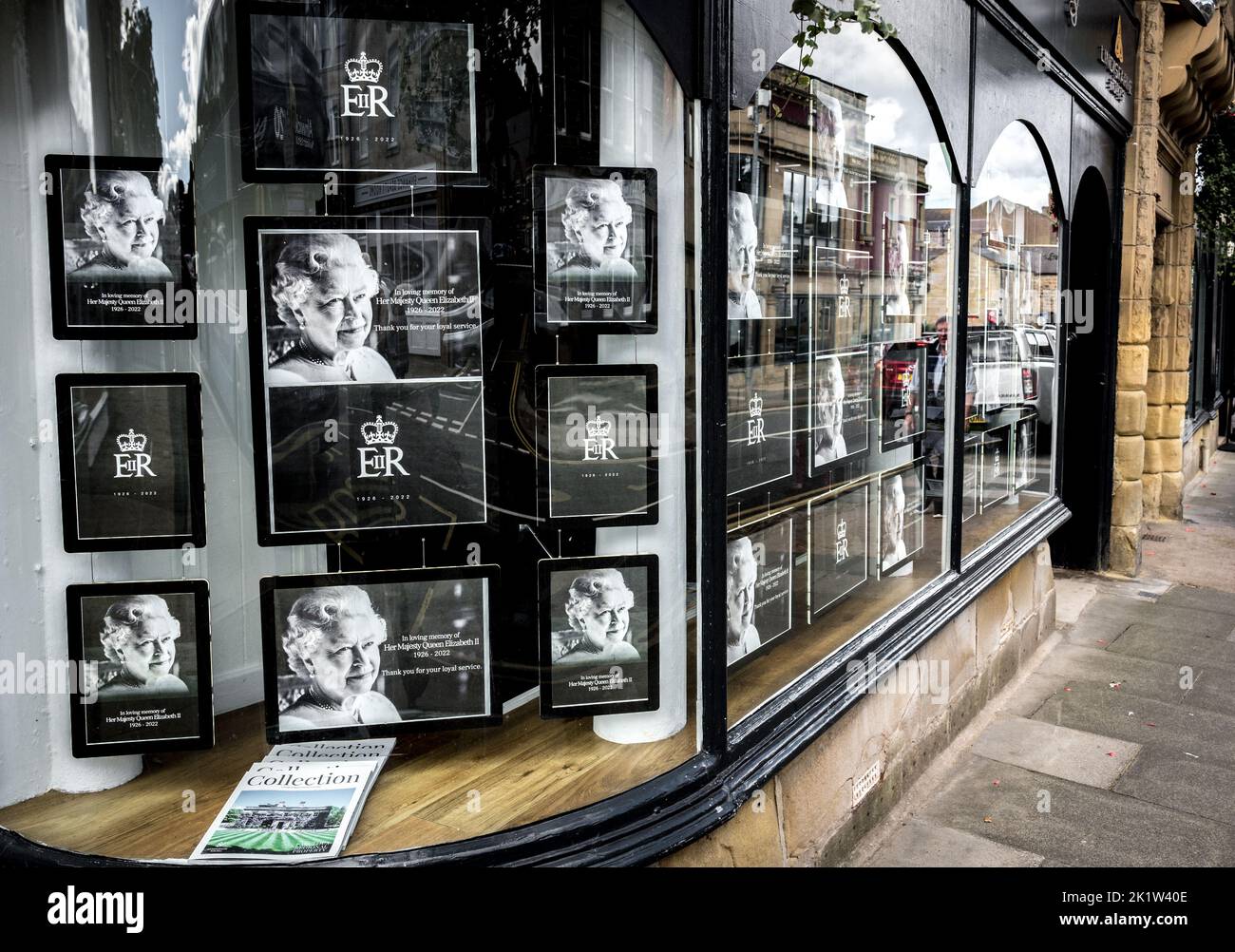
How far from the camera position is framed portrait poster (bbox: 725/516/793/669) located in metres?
3.47

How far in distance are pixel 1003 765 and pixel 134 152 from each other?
4.14m

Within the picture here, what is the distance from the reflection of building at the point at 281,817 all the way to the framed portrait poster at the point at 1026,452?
15.9ft

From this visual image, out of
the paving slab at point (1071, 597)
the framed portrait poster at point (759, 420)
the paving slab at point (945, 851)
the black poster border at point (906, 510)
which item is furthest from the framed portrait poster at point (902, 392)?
the paving slab at point (1071, 597)

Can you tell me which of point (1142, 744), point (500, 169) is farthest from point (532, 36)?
point (1142, 744)

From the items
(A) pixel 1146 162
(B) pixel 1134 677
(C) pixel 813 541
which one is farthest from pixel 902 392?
(A) pixel 1146 162

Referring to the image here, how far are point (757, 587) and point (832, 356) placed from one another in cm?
106

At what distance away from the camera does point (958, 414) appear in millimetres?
5082

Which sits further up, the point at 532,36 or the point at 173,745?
the point at 532,36

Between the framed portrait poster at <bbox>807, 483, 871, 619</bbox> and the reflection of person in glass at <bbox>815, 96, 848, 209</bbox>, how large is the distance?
45.9 inches

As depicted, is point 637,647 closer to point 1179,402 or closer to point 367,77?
point 367,77

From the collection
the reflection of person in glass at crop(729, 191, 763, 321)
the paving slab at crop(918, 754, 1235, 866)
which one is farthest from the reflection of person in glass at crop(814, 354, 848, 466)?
the paving slab at crop(918, 754, 1235, 866)

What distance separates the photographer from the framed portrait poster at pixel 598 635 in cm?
309

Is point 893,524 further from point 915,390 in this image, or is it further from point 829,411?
point 829,411

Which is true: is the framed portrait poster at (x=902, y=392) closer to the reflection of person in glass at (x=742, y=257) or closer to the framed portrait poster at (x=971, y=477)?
the framed portrait poster at (x=971, y=477)
